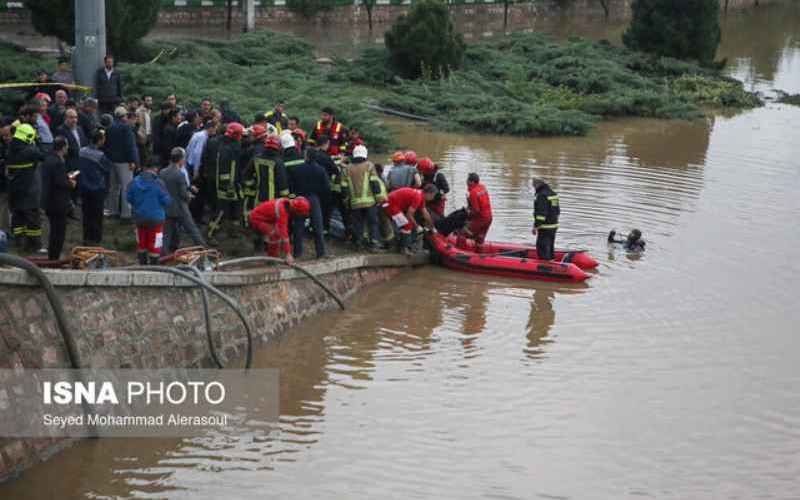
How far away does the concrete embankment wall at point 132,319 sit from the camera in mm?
11250

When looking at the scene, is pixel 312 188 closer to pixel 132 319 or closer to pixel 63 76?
pixel 132 319

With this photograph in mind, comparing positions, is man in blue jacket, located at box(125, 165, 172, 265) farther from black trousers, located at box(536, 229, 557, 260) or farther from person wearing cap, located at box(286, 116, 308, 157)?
black trousers, located at box(536, 229, 557, 260)

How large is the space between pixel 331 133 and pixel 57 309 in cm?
824

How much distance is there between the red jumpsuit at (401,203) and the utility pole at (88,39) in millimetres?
4642

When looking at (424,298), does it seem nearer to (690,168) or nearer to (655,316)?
(655,316)

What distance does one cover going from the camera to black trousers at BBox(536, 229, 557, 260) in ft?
57.7

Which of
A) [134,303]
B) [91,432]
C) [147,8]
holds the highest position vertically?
[147,8]

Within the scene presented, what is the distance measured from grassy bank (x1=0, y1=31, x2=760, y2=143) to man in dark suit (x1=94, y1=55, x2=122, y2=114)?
503cm

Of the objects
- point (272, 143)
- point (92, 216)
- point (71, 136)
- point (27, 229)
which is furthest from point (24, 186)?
point (272, 143)

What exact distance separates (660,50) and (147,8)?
1783 cm

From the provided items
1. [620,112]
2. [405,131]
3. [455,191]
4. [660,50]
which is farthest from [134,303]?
[660,50]

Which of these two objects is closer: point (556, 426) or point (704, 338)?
point (556, 426)

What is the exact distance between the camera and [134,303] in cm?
1245

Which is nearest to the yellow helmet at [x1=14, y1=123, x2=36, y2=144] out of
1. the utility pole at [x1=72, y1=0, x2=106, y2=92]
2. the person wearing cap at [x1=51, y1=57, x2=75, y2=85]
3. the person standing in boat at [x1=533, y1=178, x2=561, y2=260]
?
the utility pole at [x1=72, y1=0, x2=106, y2=92]
